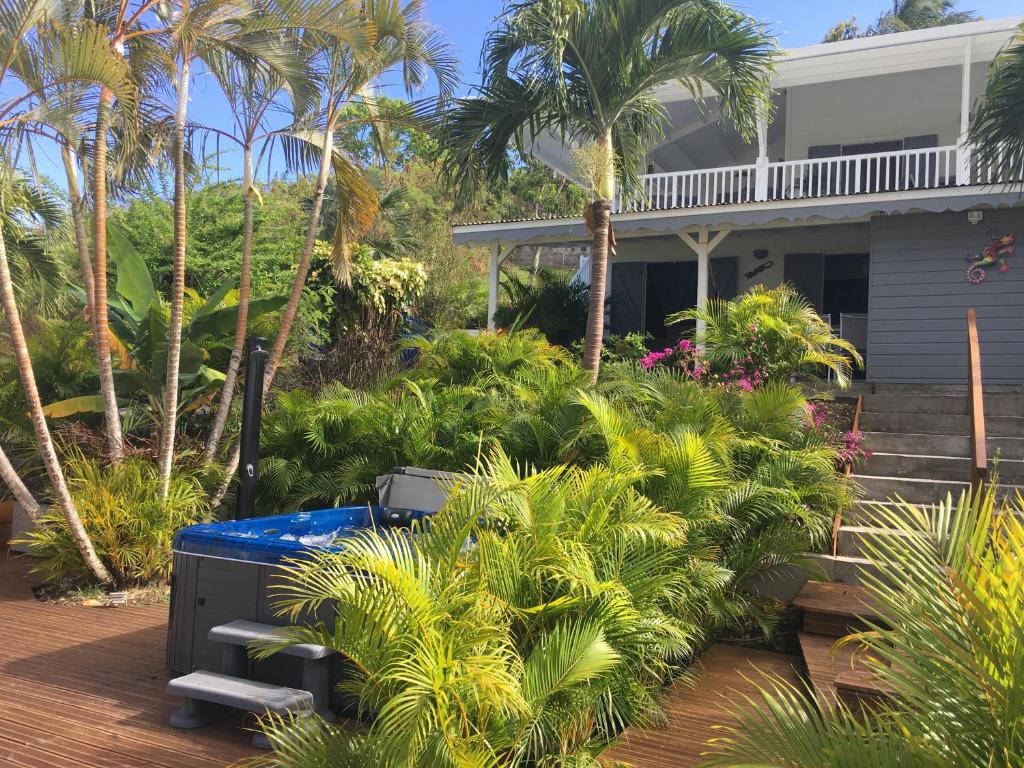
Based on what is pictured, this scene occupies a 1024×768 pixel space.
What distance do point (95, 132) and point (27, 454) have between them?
4.22m

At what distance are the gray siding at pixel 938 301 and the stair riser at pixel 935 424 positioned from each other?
9.87ft

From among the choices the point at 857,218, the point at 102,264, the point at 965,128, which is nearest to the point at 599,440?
the point at 102,264

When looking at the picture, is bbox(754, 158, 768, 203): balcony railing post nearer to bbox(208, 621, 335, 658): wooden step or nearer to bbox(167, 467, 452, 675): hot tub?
bbox(167, 467, 452, 675): hot tub

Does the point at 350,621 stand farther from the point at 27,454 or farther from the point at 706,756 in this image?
the point at 27,454

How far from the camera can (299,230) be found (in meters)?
20.0

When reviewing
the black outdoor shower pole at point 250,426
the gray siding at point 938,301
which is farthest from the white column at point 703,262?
the black outdoor shower pole at point 250,426

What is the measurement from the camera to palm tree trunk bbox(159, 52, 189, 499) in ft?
24.7

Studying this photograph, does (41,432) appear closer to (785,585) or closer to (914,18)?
(785,585)

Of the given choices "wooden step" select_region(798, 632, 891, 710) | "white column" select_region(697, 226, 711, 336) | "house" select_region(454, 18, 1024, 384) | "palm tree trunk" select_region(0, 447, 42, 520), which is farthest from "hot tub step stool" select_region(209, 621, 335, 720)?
"white column" select_region(697, 226, 711, 336)

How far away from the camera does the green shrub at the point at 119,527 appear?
7.53 meters

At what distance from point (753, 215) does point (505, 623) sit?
10.1m

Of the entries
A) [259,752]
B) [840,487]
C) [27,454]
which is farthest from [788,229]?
[259,752]

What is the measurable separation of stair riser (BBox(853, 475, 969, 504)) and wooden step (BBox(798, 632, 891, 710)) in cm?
247

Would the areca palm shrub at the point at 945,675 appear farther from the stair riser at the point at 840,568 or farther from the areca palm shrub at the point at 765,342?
the areca palm shrub at the point at 765,342
